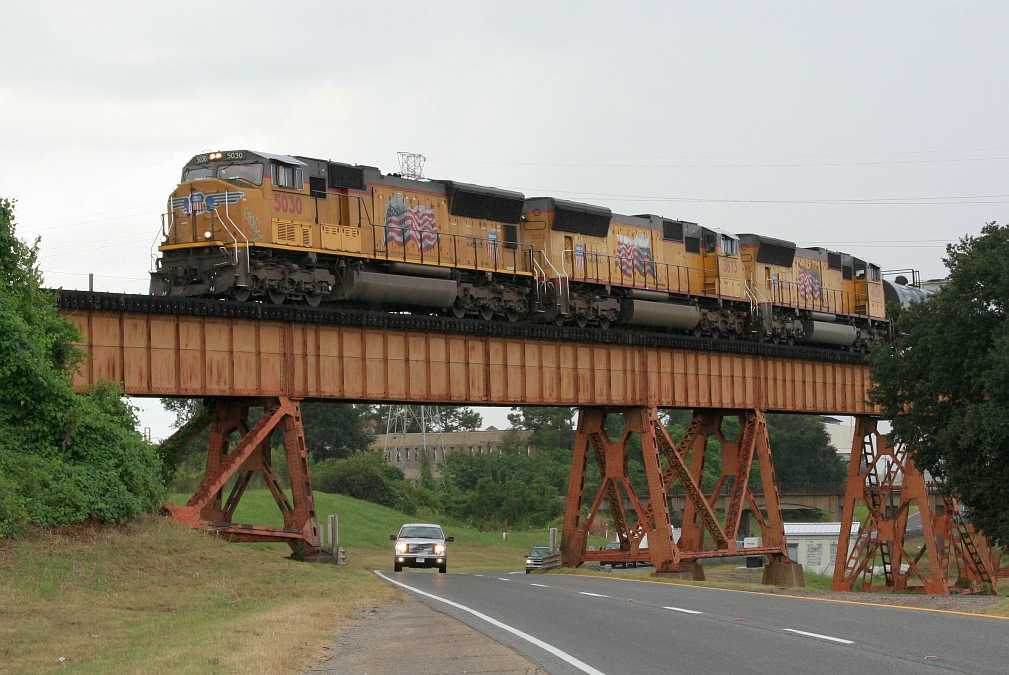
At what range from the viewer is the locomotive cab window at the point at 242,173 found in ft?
110

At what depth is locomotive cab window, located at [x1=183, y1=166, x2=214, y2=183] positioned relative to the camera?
3447 cm

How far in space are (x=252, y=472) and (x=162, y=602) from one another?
435 inches

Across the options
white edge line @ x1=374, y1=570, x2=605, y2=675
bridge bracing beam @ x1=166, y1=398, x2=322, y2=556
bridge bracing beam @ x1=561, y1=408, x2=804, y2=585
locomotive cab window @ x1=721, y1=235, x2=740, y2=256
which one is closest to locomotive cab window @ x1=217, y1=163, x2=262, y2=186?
bridge bracing beam @ x1=166, y1=398, x2=322, y2=556

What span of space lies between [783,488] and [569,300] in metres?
100

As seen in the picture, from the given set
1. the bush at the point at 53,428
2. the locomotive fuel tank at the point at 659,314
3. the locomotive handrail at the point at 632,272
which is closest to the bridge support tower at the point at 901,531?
the locomotive fuel tank at the point at 659,314

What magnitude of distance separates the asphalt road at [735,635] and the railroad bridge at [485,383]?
410 inches

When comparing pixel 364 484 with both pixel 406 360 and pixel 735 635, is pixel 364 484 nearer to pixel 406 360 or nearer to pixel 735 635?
pixel 406 360

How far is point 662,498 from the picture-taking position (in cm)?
4238

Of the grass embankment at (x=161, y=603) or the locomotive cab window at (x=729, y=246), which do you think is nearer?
the grass embankment at (x=161, y=603)

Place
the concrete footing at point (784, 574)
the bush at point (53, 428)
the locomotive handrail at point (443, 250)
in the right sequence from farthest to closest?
the concrete footing at point (784, 574) < the locomotive handrail at point (443, 250) < the bush at point (53, 428)

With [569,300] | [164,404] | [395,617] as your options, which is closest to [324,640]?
[395,617]

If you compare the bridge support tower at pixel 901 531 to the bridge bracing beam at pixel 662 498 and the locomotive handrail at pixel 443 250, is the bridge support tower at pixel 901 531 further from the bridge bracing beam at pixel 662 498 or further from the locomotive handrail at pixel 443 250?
the locomotive handrail at pixel 443 250

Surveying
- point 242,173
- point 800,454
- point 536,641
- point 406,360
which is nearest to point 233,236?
point 242,173

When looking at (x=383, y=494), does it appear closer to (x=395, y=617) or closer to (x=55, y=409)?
(x=55, y=409)
